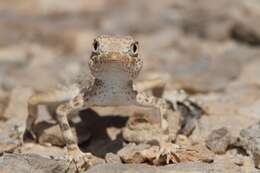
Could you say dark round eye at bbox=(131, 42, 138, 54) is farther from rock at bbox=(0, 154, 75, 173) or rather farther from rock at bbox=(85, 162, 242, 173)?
rock at bbox=(0, 154, 75, 173)

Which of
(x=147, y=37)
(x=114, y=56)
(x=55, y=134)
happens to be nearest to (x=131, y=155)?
(x=114, y=56)

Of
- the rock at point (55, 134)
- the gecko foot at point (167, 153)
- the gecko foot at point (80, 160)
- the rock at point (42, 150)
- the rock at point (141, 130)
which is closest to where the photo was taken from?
the gecko foot at point (80, 160)

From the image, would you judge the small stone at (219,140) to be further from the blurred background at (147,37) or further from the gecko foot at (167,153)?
the blurred background at (147,37)

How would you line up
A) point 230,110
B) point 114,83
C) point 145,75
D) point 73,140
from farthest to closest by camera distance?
point 145,75 < point 230,110 < point 114,83 < point 73,140

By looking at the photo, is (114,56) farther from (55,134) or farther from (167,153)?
(55,134)

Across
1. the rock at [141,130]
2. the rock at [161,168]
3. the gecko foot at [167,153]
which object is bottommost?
the rock at [161,168]

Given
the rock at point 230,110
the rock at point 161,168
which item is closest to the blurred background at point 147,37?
the rock at point 230,110

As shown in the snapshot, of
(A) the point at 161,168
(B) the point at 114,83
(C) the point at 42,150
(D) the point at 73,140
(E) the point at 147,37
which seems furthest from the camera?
(E) the point at 147,37
